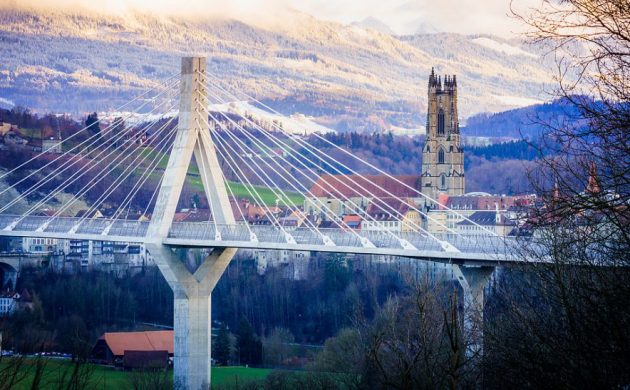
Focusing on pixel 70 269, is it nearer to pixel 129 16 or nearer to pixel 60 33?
pixel 60 33

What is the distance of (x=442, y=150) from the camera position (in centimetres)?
10894

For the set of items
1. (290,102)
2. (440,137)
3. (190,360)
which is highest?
(290,102)

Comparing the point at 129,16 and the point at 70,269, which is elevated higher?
the point at 129,16

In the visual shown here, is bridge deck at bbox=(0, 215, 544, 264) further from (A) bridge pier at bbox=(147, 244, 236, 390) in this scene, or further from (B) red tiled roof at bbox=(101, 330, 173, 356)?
(B) red tiled roof at bbox=(101, 330, 173, 356)

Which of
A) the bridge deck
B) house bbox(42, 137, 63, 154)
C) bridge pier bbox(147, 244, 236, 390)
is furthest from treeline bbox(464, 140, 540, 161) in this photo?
bridge pier bbox(147, 244, 236, 390)

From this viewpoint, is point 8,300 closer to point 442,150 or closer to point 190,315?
point 190,315

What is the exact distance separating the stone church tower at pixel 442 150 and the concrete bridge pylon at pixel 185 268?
219ft

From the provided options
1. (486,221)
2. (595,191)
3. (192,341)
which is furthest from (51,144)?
(595,191)

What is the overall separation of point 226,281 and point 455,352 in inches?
2178

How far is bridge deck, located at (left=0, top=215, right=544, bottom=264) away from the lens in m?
33.5

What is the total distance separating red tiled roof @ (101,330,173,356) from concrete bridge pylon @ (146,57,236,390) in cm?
769

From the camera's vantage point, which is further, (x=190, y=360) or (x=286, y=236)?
(x=190, y=360)

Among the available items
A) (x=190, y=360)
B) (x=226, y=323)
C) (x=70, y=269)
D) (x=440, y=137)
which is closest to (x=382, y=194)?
(x=440, y=137)

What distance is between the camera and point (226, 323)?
60156 millimetres
